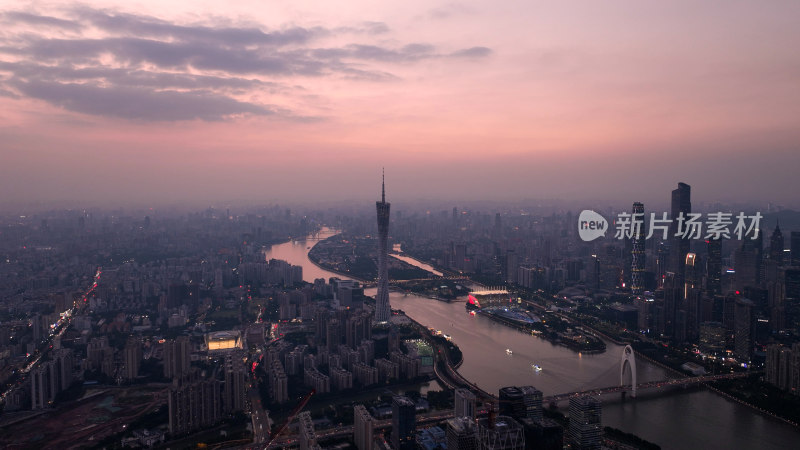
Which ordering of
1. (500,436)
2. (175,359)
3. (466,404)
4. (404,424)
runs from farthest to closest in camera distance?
(175,359) < (466,404) < (404,424) < (500,436)

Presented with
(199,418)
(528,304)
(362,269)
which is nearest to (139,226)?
(362,269)

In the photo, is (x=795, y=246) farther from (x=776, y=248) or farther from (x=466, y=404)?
(x=466, y=404)

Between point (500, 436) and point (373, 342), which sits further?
point (373, 342)

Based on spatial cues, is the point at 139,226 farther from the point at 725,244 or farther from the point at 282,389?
the point at 725,244

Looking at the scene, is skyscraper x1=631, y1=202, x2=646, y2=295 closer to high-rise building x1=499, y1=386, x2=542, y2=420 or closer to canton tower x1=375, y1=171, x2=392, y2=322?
canton tower x1=375, y1=171, x2=392, y2=322

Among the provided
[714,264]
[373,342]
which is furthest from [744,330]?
[373,342]

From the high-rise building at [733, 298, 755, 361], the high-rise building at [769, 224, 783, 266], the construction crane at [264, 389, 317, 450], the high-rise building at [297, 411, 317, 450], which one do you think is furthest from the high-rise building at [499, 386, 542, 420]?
the high-rise building at [769, 224, 783, 266]
